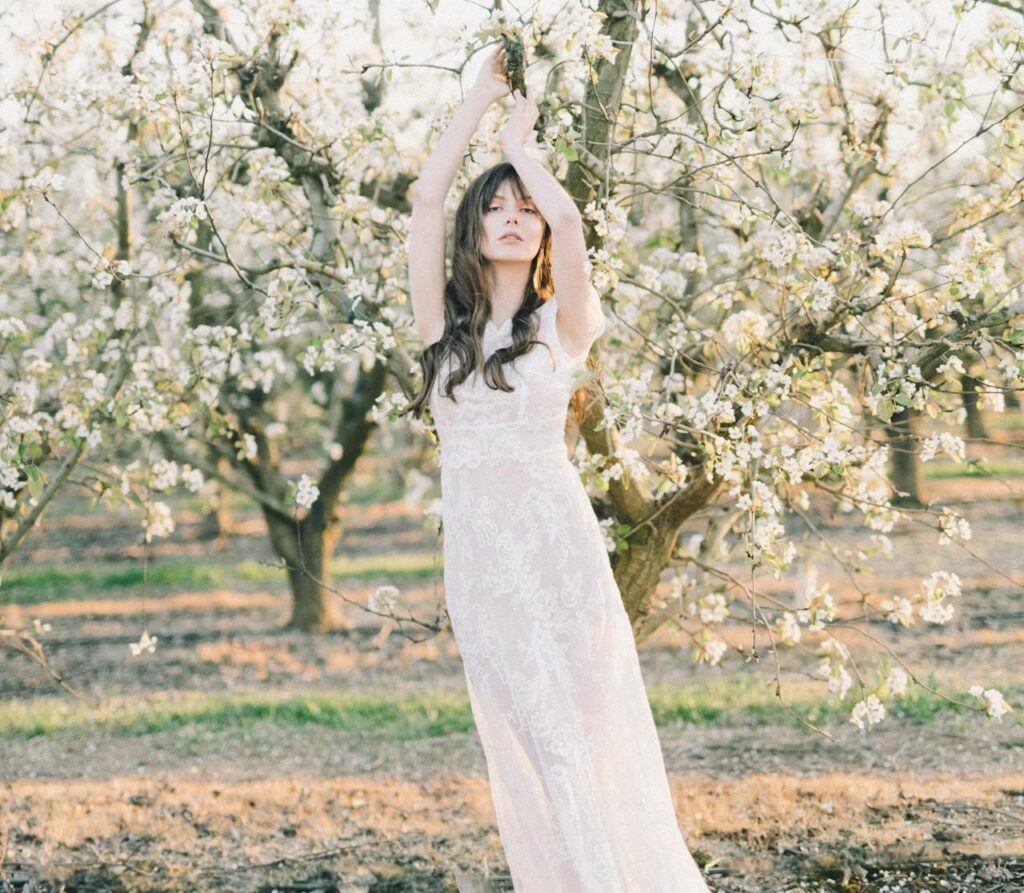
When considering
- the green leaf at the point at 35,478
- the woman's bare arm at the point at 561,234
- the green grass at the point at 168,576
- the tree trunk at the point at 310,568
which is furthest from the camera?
the green grass at the point at 168,576

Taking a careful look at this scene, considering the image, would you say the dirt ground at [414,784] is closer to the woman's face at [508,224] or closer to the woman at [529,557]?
the woman at [529,557]

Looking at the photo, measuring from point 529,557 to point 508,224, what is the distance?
0.97 m

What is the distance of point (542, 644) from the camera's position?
11.3 feet

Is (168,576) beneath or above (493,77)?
beneath

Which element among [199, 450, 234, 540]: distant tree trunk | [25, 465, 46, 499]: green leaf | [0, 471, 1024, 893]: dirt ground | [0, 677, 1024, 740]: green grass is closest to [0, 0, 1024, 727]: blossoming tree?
[25, 465, 46, 499]: green leaf

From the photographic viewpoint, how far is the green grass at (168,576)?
13.7 m

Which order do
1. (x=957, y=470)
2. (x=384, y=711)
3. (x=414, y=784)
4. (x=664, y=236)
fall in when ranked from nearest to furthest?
(x=664, y=236) < (x=414, y=784) < (x=384, y=711) < (x=957, y=470)

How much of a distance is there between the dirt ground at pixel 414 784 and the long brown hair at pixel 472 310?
1.28m

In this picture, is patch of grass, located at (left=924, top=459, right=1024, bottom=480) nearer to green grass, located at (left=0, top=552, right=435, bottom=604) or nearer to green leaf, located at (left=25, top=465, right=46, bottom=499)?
green grass, located at (left=0, top=552, right=435, bottom=604)

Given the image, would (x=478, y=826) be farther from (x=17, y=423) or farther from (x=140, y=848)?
(x=17, y=423)

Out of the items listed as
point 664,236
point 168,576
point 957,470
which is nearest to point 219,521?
point 168,576

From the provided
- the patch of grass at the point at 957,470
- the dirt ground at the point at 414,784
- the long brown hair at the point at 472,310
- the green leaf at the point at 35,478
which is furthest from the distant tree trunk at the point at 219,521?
the long brown hair at the point at 472,310

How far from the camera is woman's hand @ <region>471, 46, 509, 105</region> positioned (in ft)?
11.3

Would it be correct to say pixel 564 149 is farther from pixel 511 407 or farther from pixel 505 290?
pixel 511 407
